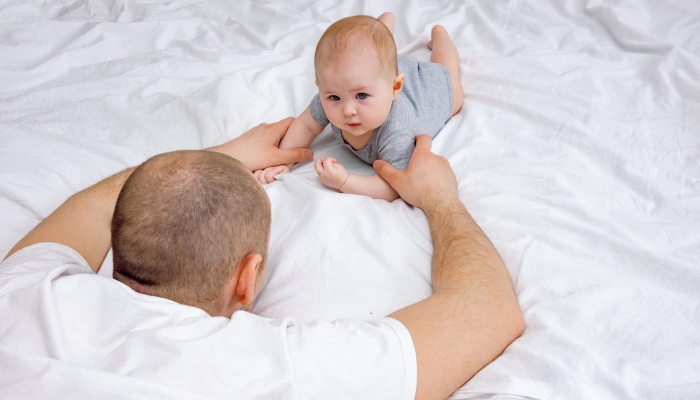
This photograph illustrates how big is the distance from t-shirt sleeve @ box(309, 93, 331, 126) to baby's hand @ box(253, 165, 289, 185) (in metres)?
0.17

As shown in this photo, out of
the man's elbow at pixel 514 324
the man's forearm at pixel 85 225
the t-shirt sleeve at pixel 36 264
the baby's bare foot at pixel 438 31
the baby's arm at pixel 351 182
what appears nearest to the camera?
the t-shirt sleeve at pixel 36 264

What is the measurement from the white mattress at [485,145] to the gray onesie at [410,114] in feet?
0.17

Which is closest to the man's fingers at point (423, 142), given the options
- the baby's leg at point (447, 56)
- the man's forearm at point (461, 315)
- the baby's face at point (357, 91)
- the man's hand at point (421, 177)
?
the man's hand at point (421, 177)

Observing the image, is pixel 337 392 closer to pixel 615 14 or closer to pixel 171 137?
pixel 171 137

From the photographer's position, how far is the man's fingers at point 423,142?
1513 mm

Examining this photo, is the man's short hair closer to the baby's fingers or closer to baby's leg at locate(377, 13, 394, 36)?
the baby's fingers

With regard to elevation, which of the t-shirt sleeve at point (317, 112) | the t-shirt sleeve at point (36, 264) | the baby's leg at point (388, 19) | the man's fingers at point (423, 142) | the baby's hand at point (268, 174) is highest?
the baby's leg at point (388, 19)

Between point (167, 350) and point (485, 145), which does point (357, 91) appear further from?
point (167, 350)

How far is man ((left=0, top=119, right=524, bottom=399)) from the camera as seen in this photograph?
79 cm

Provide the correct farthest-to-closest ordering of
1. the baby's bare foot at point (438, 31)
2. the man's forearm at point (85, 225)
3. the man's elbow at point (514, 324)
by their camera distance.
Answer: the baby's bare foot at point (438, 31) < the man's forearm at point (85, 225) < the man's elbow at point (514, 324)

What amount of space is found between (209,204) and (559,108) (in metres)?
1.04

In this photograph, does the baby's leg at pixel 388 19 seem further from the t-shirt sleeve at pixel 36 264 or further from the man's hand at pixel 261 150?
the t-shirt sleeve at pixel 36 264

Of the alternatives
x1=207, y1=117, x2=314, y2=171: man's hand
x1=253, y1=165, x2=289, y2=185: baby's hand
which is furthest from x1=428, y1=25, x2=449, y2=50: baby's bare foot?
x1=253, y1=165, x2=289, y2=185: baby's hand

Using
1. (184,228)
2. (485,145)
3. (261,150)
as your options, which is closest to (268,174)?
(261,150)
